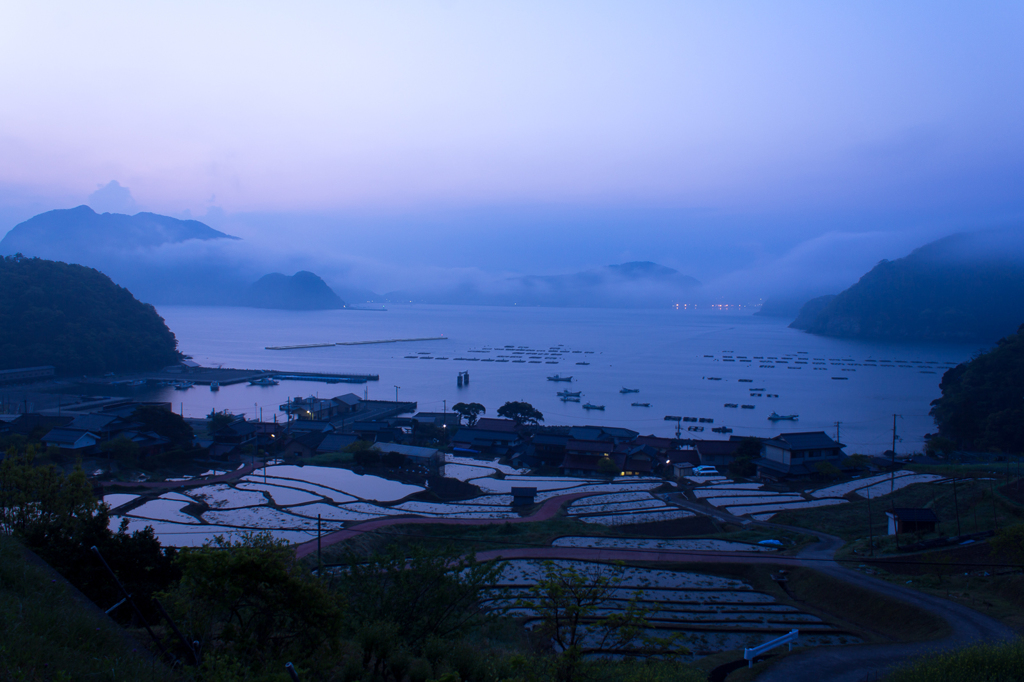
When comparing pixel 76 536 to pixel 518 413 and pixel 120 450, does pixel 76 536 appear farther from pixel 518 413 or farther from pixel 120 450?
pixel 518 413

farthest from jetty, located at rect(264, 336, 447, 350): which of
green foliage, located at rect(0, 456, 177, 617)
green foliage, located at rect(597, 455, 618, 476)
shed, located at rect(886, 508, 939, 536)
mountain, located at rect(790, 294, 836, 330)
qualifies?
mountain, located at rect(790, 294, 836, 330)

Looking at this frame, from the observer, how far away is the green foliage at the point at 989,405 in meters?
16.7

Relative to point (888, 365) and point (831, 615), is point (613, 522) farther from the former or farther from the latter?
point (888, 365)

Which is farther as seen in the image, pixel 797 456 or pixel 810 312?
pixel 810 312

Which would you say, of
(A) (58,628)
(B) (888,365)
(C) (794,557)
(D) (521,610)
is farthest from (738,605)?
(B) (888,365)

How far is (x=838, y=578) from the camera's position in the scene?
602cm

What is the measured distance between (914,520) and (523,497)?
19.5ft

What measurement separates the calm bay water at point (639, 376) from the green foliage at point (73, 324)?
379 cm

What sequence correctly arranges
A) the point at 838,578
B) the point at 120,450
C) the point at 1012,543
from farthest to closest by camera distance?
1. the point at 120,450
2. the point at 838,578
3. the point at 1012,543

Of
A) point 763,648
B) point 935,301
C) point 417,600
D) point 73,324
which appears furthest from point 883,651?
point 935,301

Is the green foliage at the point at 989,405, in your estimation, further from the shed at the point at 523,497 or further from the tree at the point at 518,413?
the shed at the point at 523,497

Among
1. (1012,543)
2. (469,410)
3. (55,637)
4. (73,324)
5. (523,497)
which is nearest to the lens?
(55,637)

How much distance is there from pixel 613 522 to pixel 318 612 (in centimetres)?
729

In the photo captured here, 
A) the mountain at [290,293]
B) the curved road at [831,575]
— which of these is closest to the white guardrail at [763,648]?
the curved road at [831,575]
